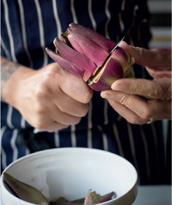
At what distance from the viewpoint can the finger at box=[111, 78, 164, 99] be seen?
30 centimetres

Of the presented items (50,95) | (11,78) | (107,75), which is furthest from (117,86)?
(11,78)

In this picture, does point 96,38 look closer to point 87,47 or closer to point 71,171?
point 87,47

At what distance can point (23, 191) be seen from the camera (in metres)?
0.29

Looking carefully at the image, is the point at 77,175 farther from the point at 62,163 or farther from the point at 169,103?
the point at 169,103

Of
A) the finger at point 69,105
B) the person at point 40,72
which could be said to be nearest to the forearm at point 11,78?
the person at point 40,72

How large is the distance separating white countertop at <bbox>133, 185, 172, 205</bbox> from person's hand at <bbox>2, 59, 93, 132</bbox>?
140mm

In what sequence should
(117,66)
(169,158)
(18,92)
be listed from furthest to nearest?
(169,158) < (18,92) < (117,66)

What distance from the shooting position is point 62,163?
0.36 meters

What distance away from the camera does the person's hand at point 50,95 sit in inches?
14.0

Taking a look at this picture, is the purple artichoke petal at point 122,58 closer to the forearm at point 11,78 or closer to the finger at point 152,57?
the finger at point 152,57

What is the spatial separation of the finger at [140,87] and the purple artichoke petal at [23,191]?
0.14 metres

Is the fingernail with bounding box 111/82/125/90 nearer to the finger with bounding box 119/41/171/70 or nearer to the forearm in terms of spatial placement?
the finger with bounding box 119/41/171/70

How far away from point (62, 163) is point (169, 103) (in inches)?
6.7

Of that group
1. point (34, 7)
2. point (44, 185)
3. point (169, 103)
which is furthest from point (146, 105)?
point (34, 7)
